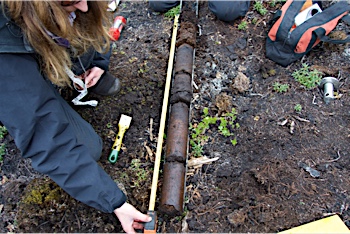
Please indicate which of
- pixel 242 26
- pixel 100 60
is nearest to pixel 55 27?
pixel 100 60

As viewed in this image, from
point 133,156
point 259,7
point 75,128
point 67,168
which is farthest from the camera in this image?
point 259,7

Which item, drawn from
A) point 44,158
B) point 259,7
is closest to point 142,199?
point 44,158

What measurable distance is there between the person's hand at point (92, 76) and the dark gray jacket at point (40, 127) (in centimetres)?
82

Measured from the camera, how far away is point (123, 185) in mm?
2799

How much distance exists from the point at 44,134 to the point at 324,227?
2357 mm

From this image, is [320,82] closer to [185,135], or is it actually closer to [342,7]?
[342,7]

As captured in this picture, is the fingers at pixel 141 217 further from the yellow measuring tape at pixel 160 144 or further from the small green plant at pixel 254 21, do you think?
the small green plant at pixel 254 21

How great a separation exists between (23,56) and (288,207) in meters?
2.43

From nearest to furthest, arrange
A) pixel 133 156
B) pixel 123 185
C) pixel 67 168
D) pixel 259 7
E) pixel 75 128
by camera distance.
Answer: pixel 67 168, pixel 75 128, pixel 123 185, pixel 133 156, pixel 259 7

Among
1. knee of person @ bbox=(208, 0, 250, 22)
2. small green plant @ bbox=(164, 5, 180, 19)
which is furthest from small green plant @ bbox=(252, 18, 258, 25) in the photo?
small green plant @ bbox=(164, 5, 180, 19)

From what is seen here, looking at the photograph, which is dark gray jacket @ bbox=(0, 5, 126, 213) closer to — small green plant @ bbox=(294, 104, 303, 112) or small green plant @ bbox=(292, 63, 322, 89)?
small green plant @ bbox=(294, 104, 303, 112)

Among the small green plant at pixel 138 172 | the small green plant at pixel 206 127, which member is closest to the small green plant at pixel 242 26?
the small green plant at pixel 206 127

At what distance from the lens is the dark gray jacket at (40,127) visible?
1.88 metres

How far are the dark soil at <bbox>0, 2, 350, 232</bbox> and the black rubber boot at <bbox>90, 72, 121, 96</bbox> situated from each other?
4.0 inches
